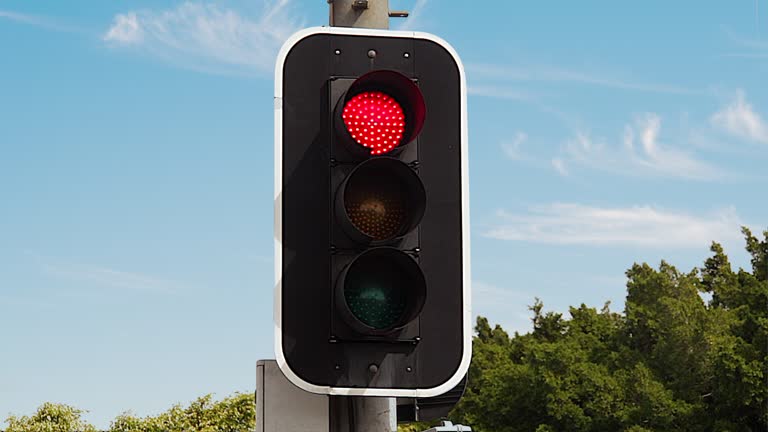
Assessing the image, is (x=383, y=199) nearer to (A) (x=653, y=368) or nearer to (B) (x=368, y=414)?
(B) (x=368, y=414)

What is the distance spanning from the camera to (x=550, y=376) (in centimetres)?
3369

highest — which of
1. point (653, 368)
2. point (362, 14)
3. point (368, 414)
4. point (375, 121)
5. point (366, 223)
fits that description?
point (653, 368)

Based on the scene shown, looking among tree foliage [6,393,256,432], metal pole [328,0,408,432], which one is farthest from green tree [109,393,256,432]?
metal pole [328,0,408,432]

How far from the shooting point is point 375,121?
114 inches

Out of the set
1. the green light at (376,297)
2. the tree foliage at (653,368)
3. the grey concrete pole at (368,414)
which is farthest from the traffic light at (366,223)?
the tree foliage at (653,368)

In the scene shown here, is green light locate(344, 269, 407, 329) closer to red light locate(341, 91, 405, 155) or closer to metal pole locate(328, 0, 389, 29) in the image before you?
red light locate(341, 91, 405, 155)

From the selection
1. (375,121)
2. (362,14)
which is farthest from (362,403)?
(362,14)

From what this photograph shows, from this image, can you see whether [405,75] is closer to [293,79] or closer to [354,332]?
[293,79]

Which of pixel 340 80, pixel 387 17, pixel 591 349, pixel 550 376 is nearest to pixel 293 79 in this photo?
pixel 340 80

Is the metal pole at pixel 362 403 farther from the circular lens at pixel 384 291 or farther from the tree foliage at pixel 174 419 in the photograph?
the tree foliage at pixel 174 419

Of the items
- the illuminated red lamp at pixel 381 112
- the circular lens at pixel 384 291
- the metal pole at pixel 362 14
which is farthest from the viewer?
the metal pole at pixel 362 14

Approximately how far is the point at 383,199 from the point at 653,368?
31534mm

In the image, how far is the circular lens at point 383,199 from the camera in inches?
110

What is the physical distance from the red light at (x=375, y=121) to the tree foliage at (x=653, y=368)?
26.9 meters
